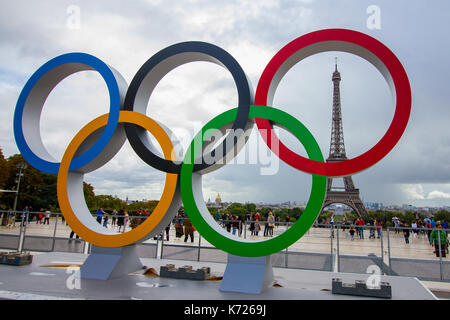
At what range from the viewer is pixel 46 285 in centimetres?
694

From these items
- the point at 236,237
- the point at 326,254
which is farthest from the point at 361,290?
the point at 326,254

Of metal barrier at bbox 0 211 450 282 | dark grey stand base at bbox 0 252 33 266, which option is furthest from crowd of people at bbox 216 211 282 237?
dark grey stand base at bbox 0 252 33 266

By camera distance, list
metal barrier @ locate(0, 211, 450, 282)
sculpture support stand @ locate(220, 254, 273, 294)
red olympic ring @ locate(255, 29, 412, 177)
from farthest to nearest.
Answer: metal barrier @ locate(0, 211, 450, 282), sculpture support stand @ locate(220, 254, 273, 294), red olympic ring @ locate(255, 29, 412, 177)

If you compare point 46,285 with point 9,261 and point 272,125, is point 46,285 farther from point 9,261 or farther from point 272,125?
point 272,125

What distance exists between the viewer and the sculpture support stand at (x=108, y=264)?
7977 millimetres

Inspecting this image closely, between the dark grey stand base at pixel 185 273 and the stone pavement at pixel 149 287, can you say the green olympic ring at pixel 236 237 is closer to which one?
the stone pavement at pixel 149 287

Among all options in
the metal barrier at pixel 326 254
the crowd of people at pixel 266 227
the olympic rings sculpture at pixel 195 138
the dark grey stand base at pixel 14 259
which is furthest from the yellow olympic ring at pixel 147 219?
the crowd of people at pixel 266 227

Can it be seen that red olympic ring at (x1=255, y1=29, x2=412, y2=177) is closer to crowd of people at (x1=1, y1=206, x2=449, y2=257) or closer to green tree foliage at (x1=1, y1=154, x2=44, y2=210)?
crowd of people at (x1=1, y1=206, x2=449, y2=257)

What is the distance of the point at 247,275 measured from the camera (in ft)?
23.9

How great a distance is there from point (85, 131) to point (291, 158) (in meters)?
Result: 5.73

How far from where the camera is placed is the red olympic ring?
263 inches

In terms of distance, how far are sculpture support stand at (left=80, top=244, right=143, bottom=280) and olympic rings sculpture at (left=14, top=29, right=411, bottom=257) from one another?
51 cm

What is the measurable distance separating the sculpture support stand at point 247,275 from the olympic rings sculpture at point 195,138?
0.54 meters
